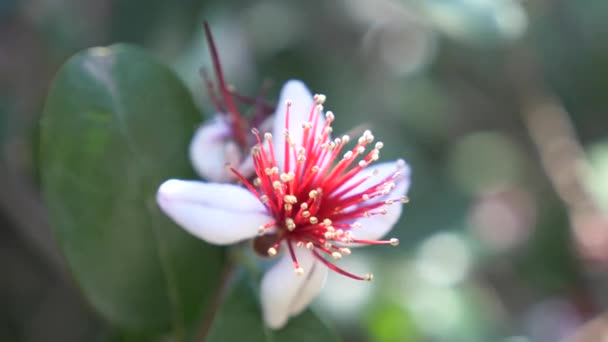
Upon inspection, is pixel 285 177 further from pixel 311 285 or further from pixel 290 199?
pixel 311 285

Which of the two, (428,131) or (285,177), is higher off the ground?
(285,177)

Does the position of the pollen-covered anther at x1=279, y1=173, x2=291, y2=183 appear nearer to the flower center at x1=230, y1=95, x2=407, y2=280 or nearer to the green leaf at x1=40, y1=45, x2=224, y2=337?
the flower center at x1=230, y1=95, x2=407, y2=280

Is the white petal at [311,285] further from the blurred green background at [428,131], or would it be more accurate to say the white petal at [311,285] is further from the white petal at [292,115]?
the blurred green background at [428,131]

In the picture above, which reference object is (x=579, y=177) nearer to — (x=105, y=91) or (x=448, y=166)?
(x=448, y=166)

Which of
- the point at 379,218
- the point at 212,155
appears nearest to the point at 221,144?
the point at 212,155

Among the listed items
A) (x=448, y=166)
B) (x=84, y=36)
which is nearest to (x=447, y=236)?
(x=448, y=166)
